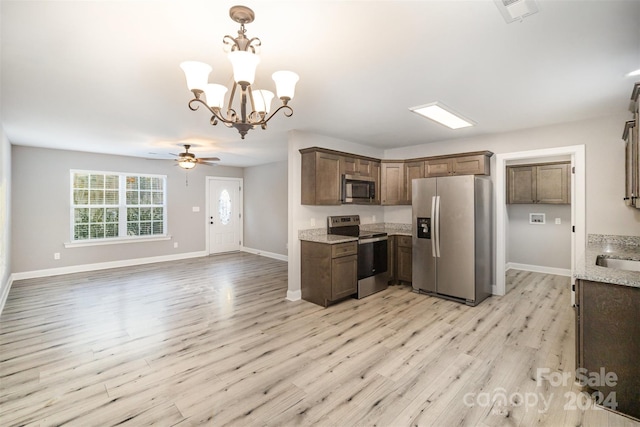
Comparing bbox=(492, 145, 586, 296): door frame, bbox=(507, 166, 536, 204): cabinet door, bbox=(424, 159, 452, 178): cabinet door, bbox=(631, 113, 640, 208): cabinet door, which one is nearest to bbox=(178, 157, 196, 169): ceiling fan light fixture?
bbox=(424, 159, 452, 178): cabinet door

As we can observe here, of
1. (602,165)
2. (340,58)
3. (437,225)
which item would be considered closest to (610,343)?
(437,225)

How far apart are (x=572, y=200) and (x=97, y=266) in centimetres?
871

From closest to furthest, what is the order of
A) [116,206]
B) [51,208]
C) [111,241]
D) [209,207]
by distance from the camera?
[51,208] → [111,241] → [116,206] → [209,207]

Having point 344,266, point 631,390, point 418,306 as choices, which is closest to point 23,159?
point 344,266

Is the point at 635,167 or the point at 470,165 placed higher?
the point at 470,165

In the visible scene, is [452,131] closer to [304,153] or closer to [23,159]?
[304,153]

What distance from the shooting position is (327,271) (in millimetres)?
3953

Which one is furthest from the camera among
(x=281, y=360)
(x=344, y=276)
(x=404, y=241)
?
(x=404, y=241)

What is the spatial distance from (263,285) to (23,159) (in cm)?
518

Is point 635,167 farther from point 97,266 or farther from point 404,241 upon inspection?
point 97,266

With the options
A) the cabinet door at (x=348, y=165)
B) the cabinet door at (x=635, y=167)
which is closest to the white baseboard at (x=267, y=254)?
the cabinet door at (x=348, y=165)

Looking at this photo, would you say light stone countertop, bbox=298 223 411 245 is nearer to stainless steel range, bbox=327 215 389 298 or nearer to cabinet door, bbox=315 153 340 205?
stainless steel range, bbox=327 215 389 298

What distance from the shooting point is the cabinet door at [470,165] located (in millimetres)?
4367

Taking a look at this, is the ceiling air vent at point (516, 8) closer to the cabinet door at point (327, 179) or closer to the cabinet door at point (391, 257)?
the cabinet door at point (327, 179)
